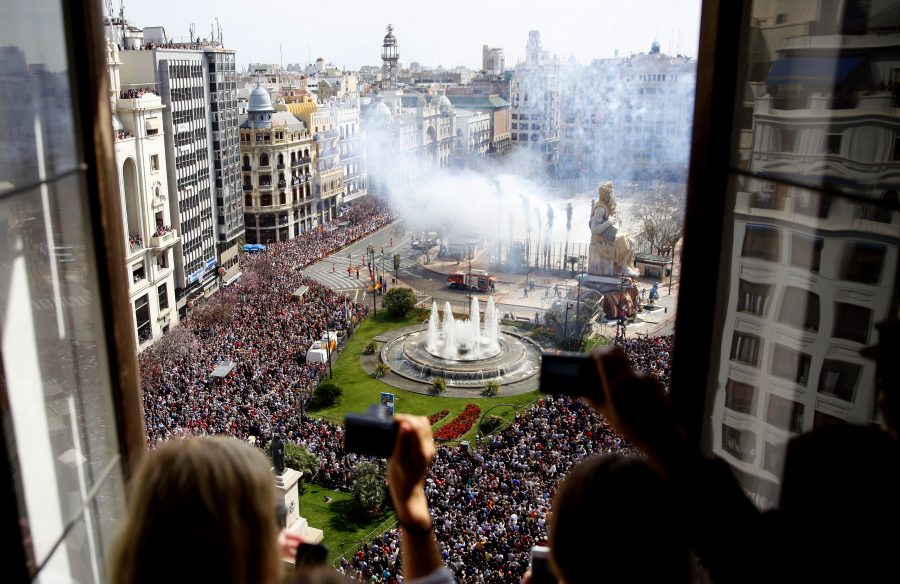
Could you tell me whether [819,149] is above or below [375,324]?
above

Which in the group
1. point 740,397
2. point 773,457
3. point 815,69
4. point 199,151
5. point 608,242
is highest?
point 815,69

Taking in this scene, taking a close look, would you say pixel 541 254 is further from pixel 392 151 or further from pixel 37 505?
pixel 37 505

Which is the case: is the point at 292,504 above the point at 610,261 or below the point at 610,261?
below

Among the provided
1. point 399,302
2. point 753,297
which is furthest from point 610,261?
point 753,297

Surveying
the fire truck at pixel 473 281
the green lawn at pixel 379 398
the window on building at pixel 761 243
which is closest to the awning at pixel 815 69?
the window on building at pixel 761 243

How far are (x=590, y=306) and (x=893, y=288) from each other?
91.9 ft

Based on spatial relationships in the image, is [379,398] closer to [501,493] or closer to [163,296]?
[501,493]

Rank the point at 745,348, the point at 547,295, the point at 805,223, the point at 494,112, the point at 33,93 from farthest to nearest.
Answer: the point at 494,112, the point at 547,295, the point at 745,348, the point at 805,223, the point at 33,93

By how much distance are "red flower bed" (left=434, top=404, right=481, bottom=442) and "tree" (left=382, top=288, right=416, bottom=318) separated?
9.93 m

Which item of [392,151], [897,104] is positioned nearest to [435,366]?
[897,104]

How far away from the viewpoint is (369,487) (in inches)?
594

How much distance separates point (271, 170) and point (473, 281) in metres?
16.0

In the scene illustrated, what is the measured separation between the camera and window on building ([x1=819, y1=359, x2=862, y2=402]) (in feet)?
8.93

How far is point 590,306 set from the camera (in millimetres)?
30109
